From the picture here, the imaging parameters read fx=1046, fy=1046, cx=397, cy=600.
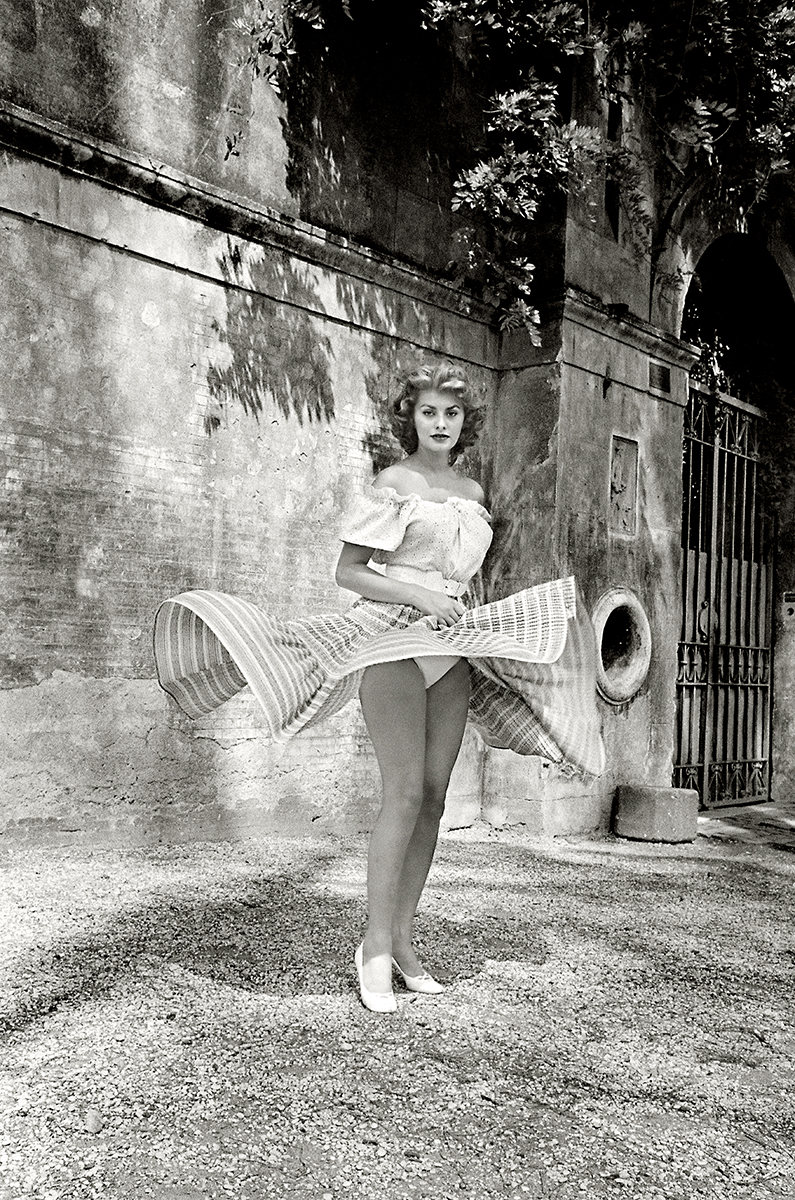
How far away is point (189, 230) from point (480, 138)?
9.01 feet

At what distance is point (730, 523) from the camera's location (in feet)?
33.1

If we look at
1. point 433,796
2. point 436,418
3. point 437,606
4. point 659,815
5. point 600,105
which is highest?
point 600,105

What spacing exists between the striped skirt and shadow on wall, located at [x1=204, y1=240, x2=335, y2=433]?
8.78ft

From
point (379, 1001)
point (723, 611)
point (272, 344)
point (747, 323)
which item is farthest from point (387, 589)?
point (747, 323)

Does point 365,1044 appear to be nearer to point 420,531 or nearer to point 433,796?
point 433,796

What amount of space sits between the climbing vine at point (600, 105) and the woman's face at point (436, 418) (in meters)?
3.72

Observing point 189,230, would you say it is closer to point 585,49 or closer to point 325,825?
point 585,49

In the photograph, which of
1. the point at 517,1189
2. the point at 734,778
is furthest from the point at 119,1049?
the point at 734,778

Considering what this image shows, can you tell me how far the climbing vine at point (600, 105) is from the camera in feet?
22.2

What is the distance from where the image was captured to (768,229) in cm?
958

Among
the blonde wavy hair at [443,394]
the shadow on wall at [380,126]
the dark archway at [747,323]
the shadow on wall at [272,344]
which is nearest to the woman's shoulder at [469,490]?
the blonde wavy hair at [443,394]

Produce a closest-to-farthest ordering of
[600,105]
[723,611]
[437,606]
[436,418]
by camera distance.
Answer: [437,606] < [436,418] < [600,105] < [723,611]

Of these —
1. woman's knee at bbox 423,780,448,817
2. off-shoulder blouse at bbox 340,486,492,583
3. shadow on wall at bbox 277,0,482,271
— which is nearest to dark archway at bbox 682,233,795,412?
shadow on wall at bbox 277,0,482,271

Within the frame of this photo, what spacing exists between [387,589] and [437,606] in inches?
6.6
